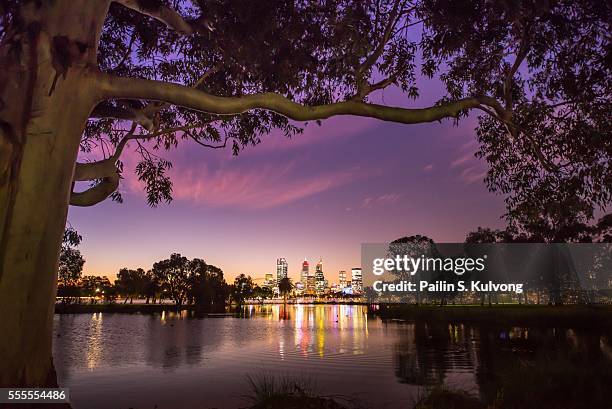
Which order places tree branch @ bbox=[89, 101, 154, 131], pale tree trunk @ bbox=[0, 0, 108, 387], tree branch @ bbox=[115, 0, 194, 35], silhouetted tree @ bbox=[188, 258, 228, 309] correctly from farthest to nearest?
silhouetted tree @ bbox=[188, 258, 228, 309] → tree branch @ bbox=[89, 101, 154, 131] → tree branch @ bbox=[115, 0, 194, 35] → pale tree trunk @ bbox=[0, 0, 108, 387]

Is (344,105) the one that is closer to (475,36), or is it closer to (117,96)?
(117,96)

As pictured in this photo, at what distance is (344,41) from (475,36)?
109 inches

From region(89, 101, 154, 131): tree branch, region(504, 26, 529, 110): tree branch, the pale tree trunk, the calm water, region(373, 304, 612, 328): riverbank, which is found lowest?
the calm water

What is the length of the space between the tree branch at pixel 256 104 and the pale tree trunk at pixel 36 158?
17.2 inches

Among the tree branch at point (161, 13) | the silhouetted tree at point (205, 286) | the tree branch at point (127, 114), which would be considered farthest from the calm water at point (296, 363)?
the silhouetted tree at point (205, 286)

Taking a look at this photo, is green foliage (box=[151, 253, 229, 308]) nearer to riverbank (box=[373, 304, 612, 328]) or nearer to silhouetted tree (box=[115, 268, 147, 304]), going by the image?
A: silhouetted tree (box=[115, 268, 147, 304])

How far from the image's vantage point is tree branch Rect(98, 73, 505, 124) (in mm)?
6293

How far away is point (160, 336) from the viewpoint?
42.9 m

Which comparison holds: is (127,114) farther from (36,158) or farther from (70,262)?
(70,262)

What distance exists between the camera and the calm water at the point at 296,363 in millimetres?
Result: 16719

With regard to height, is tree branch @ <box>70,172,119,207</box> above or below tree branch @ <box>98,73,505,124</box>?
below

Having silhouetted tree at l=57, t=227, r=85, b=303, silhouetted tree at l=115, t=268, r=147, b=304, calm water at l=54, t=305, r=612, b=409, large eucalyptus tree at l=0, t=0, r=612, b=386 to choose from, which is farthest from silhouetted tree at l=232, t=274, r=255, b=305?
large eucalyptus tree at l=0, t=0, r=612, b=386

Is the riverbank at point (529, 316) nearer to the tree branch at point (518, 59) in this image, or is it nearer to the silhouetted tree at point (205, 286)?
the tree branch at point (518, 59)

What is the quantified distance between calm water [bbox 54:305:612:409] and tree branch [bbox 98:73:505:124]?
7052 millimetres
